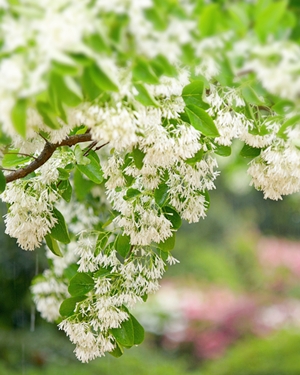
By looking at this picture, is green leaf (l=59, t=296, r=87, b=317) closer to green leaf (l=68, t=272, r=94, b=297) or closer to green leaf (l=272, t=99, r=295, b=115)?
green leaf (l=68, t=272, r=94, b=297)

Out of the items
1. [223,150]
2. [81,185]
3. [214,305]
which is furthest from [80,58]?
[214,305]

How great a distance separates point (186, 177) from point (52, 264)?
3.09 ft

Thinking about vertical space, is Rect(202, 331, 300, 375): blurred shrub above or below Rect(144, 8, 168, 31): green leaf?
below

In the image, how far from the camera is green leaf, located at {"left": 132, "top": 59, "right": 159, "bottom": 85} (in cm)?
71

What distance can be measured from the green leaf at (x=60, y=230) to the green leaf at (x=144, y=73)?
551 millimetres

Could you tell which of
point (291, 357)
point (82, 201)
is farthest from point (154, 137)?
point (291, 357)

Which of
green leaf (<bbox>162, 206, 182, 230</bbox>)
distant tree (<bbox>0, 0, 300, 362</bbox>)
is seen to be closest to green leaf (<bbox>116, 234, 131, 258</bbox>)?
distant tree (<bbox>0, 0, 300, 362</bbox>)

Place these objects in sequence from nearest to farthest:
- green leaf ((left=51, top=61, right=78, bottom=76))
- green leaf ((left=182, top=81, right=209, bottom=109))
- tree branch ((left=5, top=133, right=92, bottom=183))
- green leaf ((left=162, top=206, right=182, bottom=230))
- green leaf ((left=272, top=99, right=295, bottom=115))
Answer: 1. green leaf ((left=51, top=61, right=78, bottom=76))
2. green leaf ((left=272, top=99, right=295, bottom=115))
3. green leaf ((left=182, top=81, right=209, bottom=109))
4. tree branch ((left=5, top=133, right=92, bottom=183))
5. green leaf ((left=162, top=206, right=182, bottom=230))

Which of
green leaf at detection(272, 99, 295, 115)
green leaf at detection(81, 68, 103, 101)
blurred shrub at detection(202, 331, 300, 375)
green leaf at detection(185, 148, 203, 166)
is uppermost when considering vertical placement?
green leaf at detection(81, 68, 103, 101)

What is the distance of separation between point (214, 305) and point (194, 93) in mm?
4773

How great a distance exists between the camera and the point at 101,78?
0.67 metres

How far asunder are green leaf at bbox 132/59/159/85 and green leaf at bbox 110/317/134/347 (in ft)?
2.07

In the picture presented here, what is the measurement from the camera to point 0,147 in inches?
42.7

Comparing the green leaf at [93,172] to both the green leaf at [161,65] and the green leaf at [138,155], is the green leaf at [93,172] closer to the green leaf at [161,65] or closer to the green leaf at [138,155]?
the green leaf at [138,155]
